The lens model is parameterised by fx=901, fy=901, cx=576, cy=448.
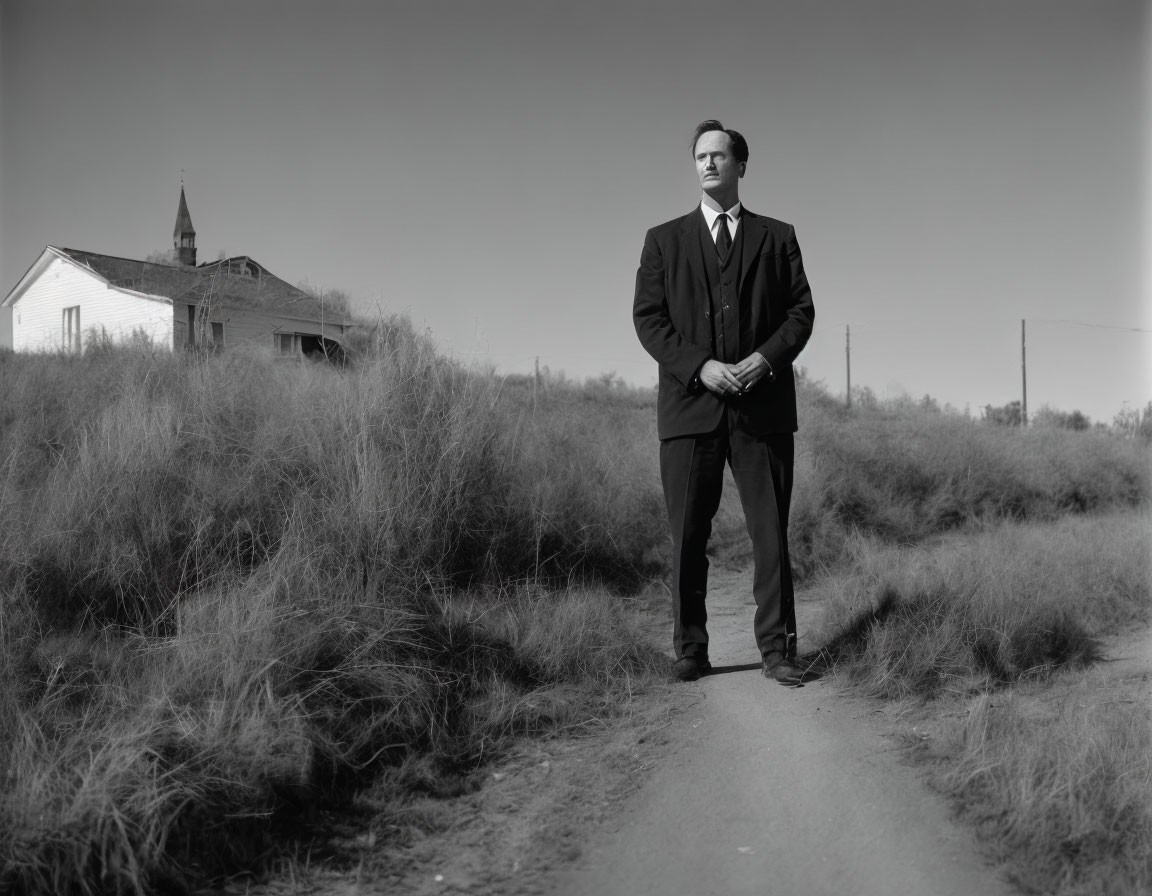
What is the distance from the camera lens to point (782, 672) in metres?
3.66

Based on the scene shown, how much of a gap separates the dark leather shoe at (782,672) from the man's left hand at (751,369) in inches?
44.2

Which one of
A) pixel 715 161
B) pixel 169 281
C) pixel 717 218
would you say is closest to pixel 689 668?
pixel 717 218

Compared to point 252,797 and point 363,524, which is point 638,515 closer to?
Answer: point 363,524

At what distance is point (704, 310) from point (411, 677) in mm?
1904

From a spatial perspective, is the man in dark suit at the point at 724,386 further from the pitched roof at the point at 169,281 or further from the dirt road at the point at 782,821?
the pitched roof at the point at 169,281

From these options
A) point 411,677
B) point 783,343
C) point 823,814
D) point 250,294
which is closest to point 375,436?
point 411,677

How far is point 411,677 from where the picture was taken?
10.6ft

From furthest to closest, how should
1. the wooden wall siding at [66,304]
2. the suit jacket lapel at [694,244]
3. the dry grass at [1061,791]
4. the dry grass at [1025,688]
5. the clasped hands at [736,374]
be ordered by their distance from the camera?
the wooden wall siding at [66,304] → the suit jacket lapel at [694,244] → the clasped hands at [736,374] → the dry grass at [1025,688] → the dry grass at [1061,791]

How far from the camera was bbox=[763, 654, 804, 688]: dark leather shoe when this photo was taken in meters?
3.64

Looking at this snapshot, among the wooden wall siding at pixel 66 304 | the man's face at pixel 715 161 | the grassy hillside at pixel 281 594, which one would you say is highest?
the wooden wall siding at pixel 66 304

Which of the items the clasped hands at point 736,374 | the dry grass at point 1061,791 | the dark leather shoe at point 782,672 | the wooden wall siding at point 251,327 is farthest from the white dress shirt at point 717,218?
the wooden wall siding at point 251,327

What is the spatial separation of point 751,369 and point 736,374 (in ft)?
0.21

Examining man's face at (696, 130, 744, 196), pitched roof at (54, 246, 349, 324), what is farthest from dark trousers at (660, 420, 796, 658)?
pitched roof at (54, 246, 349, 324)

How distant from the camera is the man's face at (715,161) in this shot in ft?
12.3
